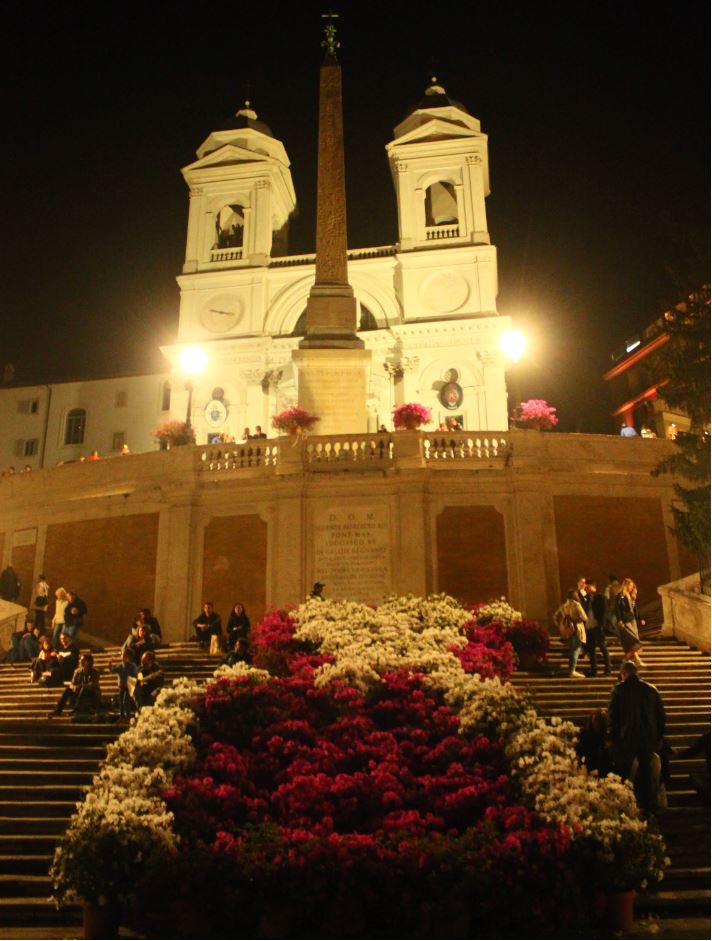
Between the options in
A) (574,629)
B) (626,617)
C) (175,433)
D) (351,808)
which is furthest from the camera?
(175,433)

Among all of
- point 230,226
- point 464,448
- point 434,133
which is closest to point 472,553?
point 464,448

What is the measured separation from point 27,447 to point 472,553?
36.0 metres

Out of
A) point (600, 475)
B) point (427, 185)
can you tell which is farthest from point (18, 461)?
point (600, 475)

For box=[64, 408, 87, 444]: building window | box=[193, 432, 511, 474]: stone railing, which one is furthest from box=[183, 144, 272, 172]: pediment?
box=[193, 432, 511, 474]: stone railing

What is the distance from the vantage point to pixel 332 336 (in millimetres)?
22938

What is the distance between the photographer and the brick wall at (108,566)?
1966 cm

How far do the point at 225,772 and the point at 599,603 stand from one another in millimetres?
7416

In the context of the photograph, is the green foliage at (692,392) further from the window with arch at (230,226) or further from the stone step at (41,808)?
the window with arch at (230,226)

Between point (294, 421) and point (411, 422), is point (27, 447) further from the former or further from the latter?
point (411, 422)

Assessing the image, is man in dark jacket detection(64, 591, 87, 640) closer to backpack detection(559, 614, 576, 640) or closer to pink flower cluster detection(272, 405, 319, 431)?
pink flower cluster detection(272, 405, 319, 431)

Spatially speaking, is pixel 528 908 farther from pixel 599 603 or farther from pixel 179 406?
pixel 179 406

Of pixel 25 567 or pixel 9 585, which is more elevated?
pixel 25 567

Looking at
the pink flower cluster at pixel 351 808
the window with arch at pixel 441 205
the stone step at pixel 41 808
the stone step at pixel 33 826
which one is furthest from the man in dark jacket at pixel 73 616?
the window with arch at pixel 441 205

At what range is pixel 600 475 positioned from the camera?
19.8 m
